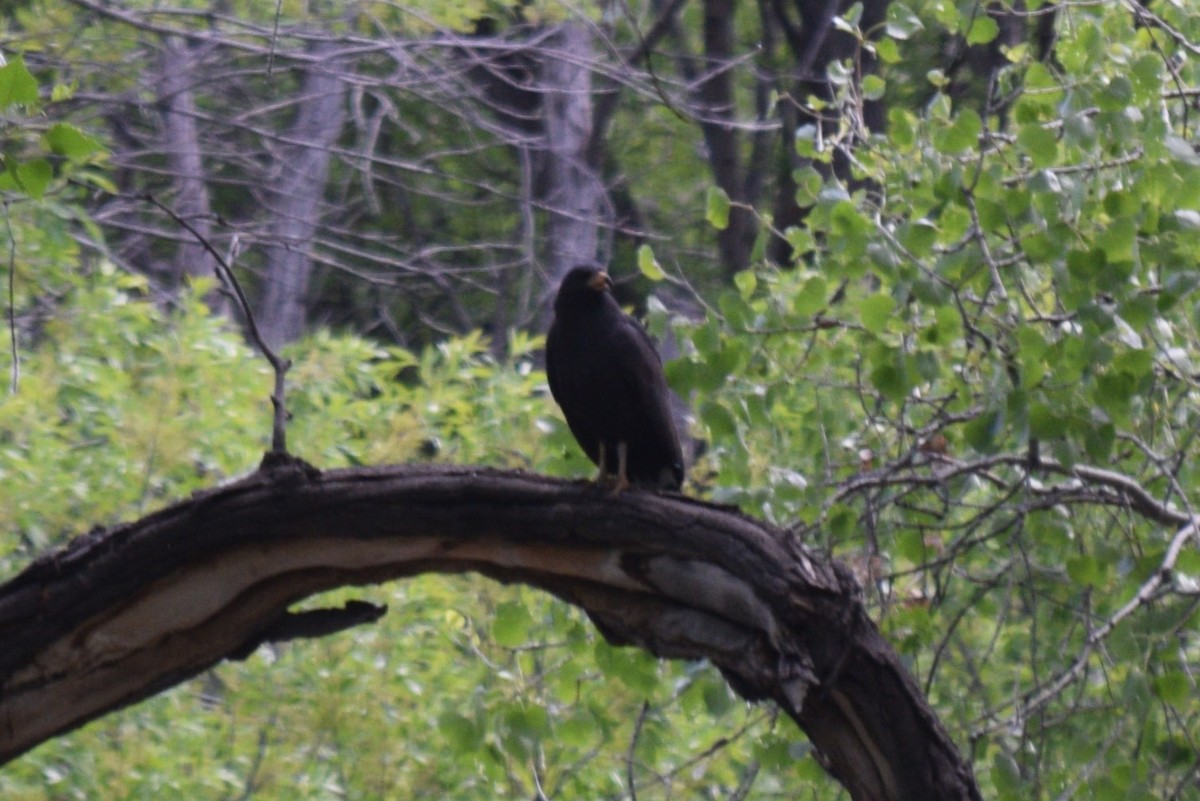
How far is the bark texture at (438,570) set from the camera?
2.61 meters

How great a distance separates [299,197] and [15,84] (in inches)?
192

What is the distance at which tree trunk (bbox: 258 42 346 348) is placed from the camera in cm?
659

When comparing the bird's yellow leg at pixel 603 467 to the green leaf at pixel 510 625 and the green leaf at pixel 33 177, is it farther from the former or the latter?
the green leaf at pixel 33 177

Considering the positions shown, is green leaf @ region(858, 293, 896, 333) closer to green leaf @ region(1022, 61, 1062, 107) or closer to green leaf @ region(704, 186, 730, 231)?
green leaf @ region(704, 186, 730, 231)

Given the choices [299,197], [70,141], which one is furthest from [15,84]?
[299,197]

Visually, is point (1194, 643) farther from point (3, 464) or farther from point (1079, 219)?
point (3, 464)

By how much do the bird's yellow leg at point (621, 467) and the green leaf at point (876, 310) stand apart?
0.55m

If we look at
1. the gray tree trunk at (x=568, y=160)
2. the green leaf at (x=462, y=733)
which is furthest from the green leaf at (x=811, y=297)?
the gray tree trunk at (x=568, y=160)

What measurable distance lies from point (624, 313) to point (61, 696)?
171 centimetres

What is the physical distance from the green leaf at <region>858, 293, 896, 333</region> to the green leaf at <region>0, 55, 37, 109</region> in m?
1.49

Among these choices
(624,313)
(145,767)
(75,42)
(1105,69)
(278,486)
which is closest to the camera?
(278,486)

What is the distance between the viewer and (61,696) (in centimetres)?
285

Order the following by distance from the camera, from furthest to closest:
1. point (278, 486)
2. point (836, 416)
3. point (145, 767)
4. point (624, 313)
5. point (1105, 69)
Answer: point (145, 767) < point (624, 313) < point (836, 416) < point (1105, 69) < point (278, 486)

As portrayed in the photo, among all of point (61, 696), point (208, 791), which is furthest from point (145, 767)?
point (61, 696)
